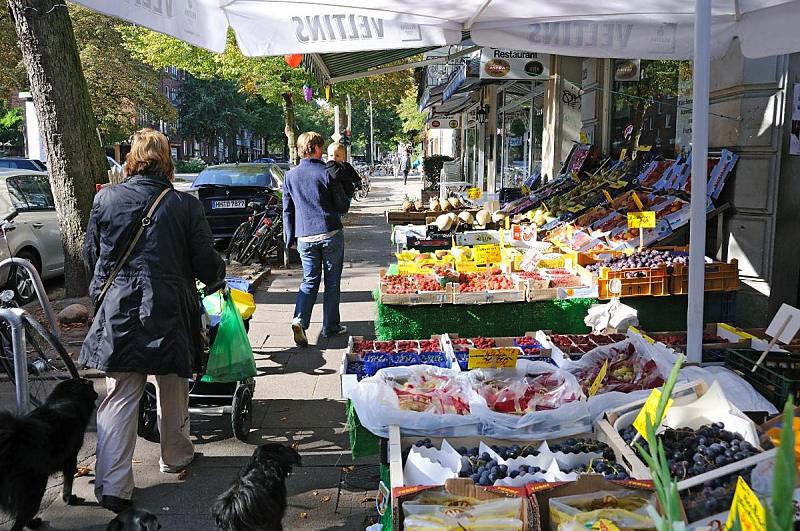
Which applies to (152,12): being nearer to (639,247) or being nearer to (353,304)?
(639,247)

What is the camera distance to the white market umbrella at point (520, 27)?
409 cm

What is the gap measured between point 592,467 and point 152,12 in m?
3.01

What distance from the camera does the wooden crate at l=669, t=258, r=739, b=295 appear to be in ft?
20.6

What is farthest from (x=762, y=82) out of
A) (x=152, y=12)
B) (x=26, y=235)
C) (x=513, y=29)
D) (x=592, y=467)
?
(x=26, y=235)

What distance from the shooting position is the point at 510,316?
6324 mm

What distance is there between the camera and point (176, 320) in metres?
4.04

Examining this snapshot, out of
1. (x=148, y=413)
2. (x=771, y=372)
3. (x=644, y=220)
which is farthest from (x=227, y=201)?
(x=771, y=372)

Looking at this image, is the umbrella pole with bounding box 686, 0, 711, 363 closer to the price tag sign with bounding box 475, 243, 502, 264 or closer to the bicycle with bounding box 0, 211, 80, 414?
the price tag sign with bounding box 475, 243, 502, 264

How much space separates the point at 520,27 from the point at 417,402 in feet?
9.87

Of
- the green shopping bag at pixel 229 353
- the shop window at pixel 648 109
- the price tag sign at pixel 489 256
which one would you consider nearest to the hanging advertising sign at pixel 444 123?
the shop window at pixel 648 109

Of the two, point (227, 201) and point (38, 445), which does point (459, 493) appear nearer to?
point (38, 445)

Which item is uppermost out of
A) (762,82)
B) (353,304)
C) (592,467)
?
(762,82)

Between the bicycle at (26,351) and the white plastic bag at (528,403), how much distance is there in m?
2.68

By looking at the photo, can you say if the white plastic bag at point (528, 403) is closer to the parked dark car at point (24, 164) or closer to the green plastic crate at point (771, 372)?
the green plastic crate at point (771, 372)
